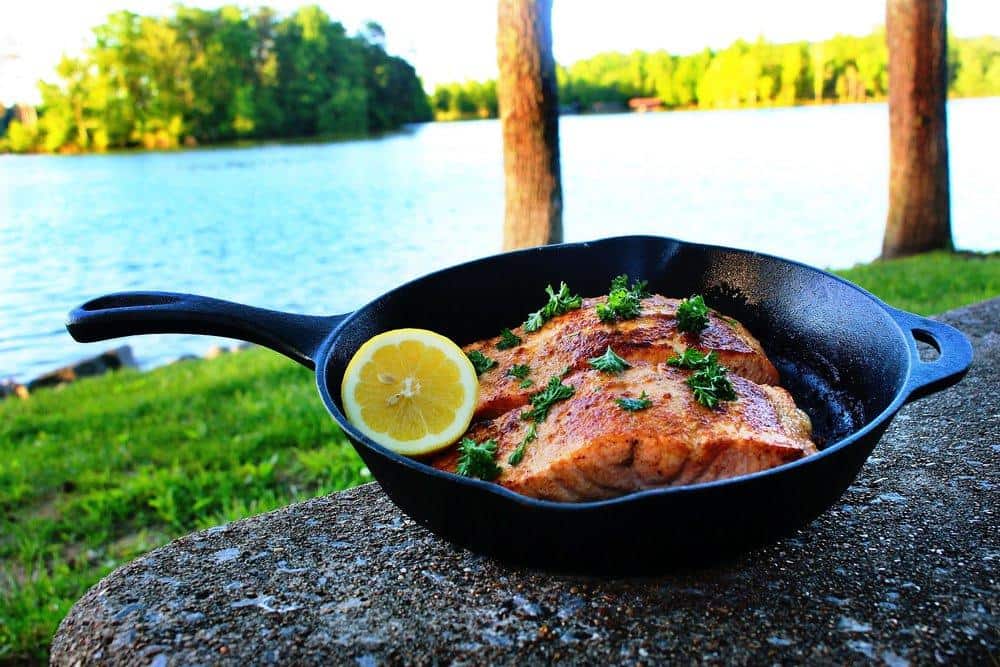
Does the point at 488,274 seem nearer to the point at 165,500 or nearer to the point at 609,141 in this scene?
the point at 165,500

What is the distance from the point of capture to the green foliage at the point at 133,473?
4164 mm

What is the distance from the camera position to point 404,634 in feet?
5.23

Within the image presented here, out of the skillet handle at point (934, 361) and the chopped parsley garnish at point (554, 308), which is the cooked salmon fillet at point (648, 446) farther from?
the chopped parsley garnish at point (554, 308)

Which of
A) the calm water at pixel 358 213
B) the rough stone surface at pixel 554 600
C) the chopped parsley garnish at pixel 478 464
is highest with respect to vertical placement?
the chopped parsley garnish at pixel 478 464

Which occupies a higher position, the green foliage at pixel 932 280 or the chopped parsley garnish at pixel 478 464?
the chopped parsley garnish at pixel 478 464

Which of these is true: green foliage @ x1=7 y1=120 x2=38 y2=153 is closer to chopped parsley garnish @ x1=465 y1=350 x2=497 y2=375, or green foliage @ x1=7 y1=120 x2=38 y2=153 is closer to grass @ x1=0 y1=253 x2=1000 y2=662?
grass @ x1=0 y1=253 x2=1000 y2=662

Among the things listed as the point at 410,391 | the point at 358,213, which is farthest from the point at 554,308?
the point at 358,213

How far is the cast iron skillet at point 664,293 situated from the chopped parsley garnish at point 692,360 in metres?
0.41

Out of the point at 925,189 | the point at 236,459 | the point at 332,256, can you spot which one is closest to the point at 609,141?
the point at 332,256

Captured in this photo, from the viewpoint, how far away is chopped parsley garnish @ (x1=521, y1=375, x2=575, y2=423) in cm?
194

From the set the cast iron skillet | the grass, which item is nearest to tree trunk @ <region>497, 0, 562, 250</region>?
the grass

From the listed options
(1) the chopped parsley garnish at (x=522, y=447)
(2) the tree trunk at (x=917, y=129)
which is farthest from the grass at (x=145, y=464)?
(1) the chopped parsley garnish at (x=522, y=447)

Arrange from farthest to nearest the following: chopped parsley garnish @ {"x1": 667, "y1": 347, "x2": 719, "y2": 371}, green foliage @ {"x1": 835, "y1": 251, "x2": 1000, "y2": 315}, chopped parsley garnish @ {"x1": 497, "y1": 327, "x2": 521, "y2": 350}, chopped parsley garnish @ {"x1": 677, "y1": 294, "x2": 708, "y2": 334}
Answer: green foliage @ {"x1": 835, "y1": 251, "x2": 1000, "y2": 315}, chopped parsley garnish @ {"x1": 497, "y1": 327, "x2": 521, "y2": 350}, chopped parsley garnish @ {"x1": 677, "y1": 294, "x2": 708, "y2": 334}, chopped parsley garnish @ {"x1": 667, "y1": 347, "x2": 719, "y2": 371}

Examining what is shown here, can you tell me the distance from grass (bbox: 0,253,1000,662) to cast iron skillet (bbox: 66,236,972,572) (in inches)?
90.3
